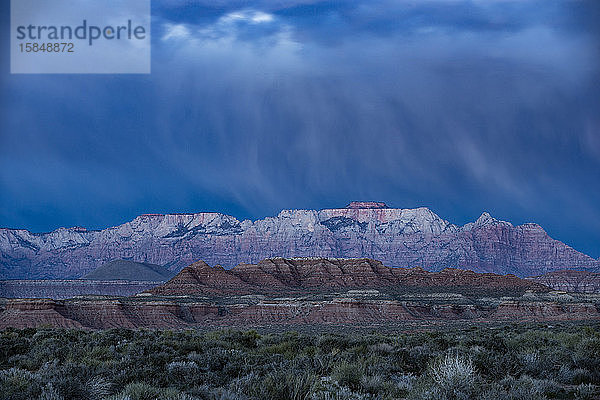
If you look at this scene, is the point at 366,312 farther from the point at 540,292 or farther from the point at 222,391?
the point at 222,391

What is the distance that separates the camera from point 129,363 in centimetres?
1193

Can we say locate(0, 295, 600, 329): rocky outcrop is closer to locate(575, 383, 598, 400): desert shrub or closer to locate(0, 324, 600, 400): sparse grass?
locate(0, 324, 600, 400): sparse grass

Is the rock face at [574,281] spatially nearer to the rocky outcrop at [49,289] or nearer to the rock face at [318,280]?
the rock face at [318,280]

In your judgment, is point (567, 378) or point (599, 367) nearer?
point (567, 378)

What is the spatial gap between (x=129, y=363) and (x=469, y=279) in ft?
375

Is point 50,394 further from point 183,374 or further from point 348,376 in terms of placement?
point 348,376

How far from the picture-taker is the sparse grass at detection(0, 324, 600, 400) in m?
8.68

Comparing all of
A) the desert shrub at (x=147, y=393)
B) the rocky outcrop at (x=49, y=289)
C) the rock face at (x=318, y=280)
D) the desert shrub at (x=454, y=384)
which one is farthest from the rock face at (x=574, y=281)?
the desert shrub at (x=147, y=393)

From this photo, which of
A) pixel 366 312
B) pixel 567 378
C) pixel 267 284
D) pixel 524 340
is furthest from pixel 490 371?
pixel 267 284

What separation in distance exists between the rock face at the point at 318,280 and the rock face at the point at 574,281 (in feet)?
128

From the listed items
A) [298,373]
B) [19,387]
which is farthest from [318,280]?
[19,387]

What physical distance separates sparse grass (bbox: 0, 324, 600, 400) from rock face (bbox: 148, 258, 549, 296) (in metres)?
87.3

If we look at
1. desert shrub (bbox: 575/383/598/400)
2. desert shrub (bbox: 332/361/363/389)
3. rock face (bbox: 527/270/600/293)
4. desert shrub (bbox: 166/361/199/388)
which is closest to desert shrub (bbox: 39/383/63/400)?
desert shrub (bbox: 166/361/199/388)

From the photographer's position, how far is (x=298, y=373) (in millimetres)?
10648
